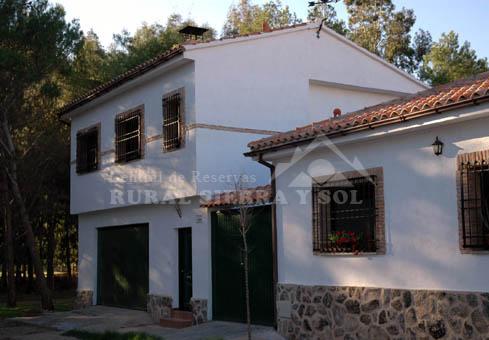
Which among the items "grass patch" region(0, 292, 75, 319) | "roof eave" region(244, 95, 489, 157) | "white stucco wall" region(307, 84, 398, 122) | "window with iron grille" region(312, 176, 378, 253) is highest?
"white stucco wall" region(307, 84, 398, 122)

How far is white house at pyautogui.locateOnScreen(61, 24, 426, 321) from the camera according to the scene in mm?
14608

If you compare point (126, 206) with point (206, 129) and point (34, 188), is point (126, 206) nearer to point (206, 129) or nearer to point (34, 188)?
point (206, 129)

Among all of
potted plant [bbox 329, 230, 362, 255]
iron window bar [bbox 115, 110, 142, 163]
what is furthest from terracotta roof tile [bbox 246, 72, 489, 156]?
iron window bar [bbox 115, 110, 142, 163]

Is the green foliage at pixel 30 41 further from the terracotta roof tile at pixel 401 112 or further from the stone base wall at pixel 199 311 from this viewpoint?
the terracotta roof tile at pixel 401 112

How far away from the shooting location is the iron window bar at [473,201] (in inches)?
340

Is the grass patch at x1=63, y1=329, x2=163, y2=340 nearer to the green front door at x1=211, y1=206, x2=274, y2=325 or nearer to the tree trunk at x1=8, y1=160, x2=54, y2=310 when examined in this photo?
the green front door at x1=211, y1=206, x2=274, y2=325

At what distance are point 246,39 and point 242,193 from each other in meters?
4.48

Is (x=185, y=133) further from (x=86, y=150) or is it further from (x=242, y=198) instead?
(x=86, y=150)

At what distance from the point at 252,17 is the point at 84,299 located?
22.8 m

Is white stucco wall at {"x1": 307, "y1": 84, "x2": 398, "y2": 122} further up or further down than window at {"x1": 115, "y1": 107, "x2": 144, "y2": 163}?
further up

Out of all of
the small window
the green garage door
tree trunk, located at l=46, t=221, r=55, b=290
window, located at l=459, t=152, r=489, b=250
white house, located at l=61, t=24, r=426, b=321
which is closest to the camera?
window, located at l=459, t=152, r=489, b=250

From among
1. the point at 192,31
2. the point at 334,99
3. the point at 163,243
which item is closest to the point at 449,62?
the point at 334,99

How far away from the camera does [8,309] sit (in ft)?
68.5

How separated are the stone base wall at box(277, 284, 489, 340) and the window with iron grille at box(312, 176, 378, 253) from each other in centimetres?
74
